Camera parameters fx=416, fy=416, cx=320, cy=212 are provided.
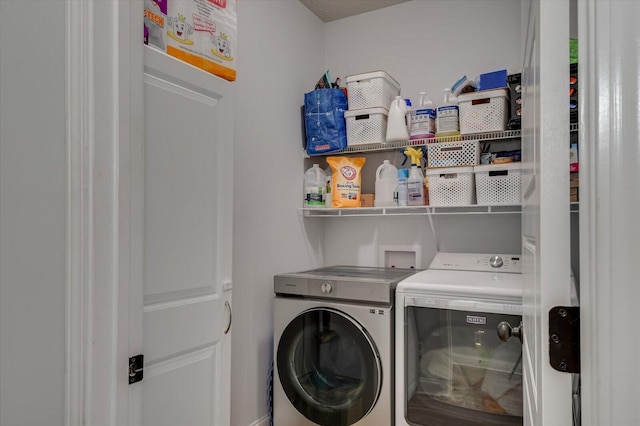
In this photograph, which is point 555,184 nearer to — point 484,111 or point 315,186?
point 484,111

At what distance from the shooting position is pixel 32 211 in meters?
0.97

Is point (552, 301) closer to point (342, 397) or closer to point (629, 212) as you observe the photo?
point (629, 212)

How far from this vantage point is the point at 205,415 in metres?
1.49

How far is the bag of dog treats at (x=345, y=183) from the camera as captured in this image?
268 cm

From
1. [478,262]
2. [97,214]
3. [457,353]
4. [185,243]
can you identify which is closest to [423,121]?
[478,262]

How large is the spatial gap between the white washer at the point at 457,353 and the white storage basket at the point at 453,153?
26.6 inches

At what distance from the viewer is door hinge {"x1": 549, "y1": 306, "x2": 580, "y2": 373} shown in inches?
23.7

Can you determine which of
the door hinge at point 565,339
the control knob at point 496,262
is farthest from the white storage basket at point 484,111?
the door hinge at point 565,339

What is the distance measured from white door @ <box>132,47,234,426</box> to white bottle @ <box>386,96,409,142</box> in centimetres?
119

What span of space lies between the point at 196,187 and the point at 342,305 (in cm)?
104

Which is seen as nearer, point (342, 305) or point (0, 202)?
point (0, 202)

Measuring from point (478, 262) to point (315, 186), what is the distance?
1.12 m

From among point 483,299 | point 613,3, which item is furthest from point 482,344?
point 613,3

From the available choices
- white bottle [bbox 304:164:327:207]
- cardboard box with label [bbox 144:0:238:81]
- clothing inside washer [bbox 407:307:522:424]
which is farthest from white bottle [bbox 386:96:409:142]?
cardboard box with label [bbox 144:0:238:81]
